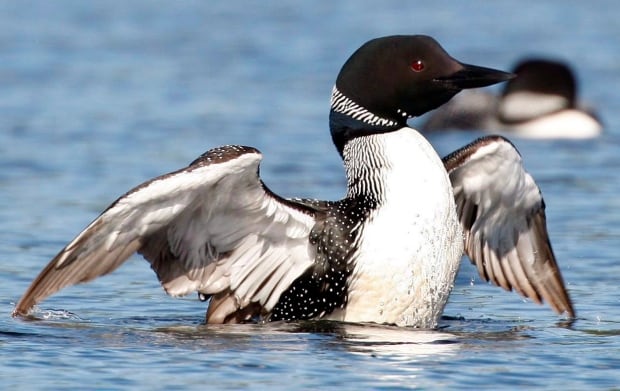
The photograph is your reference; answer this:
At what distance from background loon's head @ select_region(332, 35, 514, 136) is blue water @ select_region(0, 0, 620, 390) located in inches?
44.3

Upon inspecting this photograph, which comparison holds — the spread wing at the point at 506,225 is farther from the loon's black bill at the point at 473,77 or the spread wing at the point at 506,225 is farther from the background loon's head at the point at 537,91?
the background loon's head at the point at 537,91

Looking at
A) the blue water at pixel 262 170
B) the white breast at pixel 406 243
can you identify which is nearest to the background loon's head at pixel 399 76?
the white breast at pixel 406 243

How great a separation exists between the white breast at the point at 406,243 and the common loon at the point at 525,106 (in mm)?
8885

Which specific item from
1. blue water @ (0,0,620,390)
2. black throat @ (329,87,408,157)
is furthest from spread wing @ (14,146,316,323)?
black throat @ (329,87,408,157)

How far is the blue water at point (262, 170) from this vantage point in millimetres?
6887

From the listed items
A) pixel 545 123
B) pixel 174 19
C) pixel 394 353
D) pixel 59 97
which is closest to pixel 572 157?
pixel 545 123

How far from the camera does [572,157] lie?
14367mm

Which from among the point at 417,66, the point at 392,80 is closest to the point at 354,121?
the point at 392,80

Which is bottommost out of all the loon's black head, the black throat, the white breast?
the white breast

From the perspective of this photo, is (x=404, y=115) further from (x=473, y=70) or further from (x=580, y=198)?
(x=580, y=198)

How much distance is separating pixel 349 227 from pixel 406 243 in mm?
297

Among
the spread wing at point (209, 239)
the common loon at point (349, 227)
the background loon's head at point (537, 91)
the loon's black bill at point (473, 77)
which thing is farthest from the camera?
the background loon's head at point (537, 91)

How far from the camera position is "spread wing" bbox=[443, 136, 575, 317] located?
7.92m

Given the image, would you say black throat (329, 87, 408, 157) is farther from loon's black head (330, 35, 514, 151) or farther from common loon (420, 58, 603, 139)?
common loon (420, 58, 603, 139)
